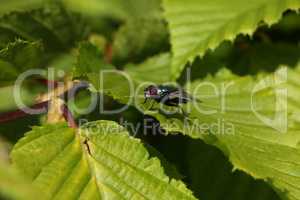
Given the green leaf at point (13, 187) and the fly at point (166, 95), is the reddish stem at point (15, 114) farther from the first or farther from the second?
the green leaf at point (13, 187)

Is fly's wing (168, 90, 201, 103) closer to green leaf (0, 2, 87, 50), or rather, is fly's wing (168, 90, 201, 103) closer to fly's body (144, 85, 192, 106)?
fly's body (144, 85, 192, 106)

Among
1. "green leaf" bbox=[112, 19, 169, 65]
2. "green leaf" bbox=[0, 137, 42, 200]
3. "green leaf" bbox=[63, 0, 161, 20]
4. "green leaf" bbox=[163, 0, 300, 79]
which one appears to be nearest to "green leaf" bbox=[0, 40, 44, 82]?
"green leaf" bbox=[163, 0, 300, 79]

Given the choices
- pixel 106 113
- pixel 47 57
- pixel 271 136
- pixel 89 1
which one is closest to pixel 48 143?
pixel 106 113

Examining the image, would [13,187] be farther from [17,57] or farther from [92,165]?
[17,57]

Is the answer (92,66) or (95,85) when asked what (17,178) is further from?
(92,66)

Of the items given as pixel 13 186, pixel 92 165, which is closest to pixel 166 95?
pixel 92 165

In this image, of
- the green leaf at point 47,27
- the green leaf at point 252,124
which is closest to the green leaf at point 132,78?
the green leaf at point 252,124

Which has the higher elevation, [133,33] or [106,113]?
[133,33]
